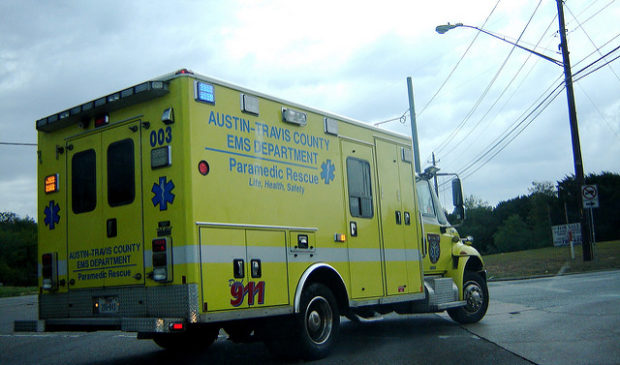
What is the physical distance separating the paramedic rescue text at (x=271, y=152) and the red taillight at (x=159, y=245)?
1018mm

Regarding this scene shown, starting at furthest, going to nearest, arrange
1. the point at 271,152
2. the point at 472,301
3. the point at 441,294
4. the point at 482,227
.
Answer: the point at 482,227 < the point at 472,301 < the point at 441,294 < the point at 271,152

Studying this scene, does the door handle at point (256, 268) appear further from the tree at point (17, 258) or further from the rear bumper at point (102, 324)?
the tree at point (17, 258)

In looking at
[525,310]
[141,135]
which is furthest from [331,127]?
[525,310]

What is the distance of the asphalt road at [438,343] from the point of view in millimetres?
7062

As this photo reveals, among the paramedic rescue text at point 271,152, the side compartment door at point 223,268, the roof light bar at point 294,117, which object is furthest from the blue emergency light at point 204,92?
the side compartment door at point 223,268

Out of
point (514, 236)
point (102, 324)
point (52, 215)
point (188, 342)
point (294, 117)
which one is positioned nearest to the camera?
point (102, 324)

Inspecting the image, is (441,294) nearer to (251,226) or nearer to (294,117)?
(294,117)

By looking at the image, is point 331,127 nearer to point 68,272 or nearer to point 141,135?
point 141,135

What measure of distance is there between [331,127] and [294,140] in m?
0.78

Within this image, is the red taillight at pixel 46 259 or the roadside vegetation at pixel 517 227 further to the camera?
the roadside vegetation at pixel 517 227

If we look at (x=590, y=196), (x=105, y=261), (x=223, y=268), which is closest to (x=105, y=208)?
(x=105, y=261)

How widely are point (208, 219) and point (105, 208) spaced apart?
1385 millimetres

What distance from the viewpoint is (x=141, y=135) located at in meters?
6.57

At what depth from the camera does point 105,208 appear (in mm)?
6801
